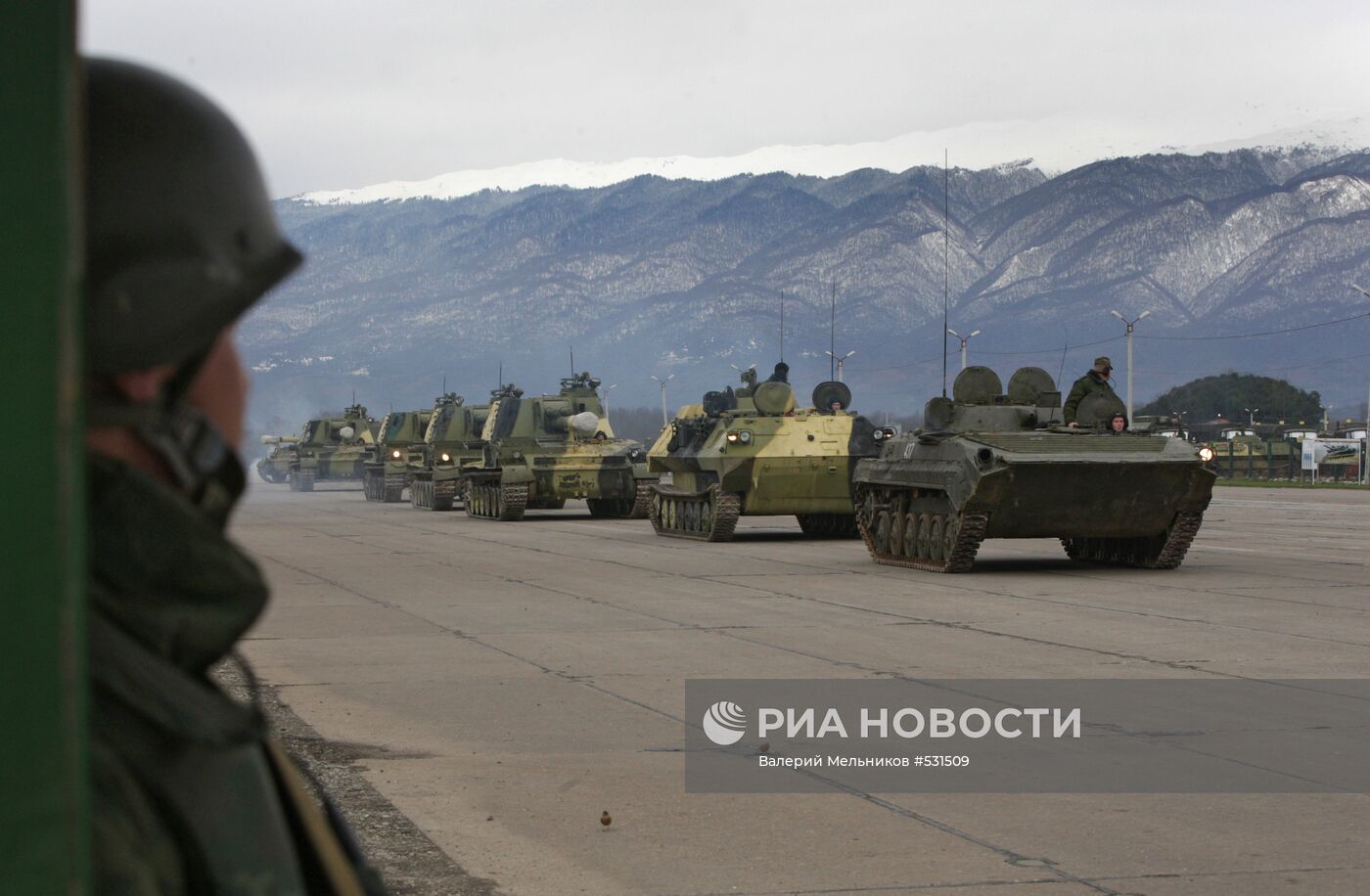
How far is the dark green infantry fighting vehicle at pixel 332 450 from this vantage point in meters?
61.8

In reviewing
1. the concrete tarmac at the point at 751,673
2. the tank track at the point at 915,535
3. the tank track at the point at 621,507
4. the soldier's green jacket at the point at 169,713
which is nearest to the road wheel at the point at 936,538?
the tank track at the point at 915,535

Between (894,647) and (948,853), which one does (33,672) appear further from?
(894,647)

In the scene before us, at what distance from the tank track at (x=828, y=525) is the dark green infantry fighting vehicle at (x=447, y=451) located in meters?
11.7

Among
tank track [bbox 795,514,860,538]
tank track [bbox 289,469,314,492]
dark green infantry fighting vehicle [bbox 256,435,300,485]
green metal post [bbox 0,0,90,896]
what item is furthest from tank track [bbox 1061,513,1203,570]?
dark green infantry fighting vehicle [bbox 256,435,300,485]

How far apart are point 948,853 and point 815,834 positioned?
0.59 meters

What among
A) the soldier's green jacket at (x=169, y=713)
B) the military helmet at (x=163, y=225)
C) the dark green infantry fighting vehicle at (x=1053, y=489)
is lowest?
the dark green infantry fighting vehicle at (x=1053, y=489)

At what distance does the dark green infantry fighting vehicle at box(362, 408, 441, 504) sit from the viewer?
50.9 meters

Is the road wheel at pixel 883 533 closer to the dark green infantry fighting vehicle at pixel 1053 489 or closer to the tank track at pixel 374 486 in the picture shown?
the dark green infantry fighting vehicle at pixel 1053 489

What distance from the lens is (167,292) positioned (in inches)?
63.4

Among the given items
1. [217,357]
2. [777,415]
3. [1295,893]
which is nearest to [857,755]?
[1295,893]

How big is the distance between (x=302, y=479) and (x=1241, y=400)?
85.4 m

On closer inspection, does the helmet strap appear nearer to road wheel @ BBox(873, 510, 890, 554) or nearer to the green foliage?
road wheel @ BBox(873, 510, 890, 554)

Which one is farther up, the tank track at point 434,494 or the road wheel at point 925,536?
the road wheel at point 925,536

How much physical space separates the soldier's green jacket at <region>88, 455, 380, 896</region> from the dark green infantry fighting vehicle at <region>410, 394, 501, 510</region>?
3867 cm
